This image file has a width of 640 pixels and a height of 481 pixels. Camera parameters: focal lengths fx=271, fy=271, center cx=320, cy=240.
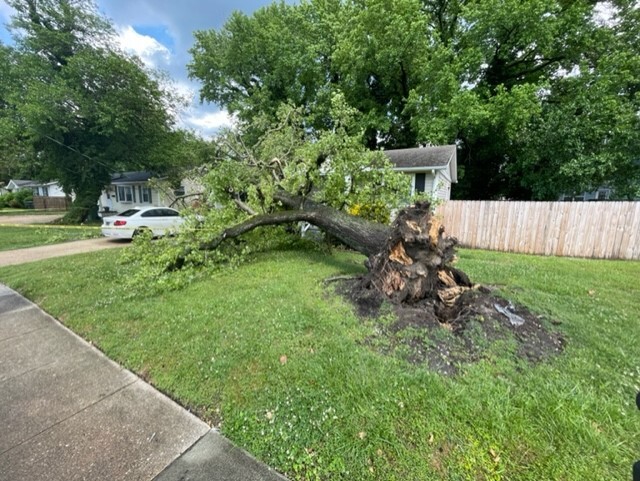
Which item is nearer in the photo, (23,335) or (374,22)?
(23,335)

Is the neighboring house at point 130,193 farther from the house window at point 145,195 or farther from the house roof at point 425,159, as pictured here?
the house roof at point 425,159

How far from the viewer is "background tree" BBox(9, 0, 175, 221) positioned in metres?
13.2

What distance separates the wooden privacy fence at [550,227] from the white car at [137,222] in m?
10.2

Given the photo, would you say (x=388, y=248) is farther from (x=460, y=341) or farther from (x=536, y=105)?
(x=536, y=105)

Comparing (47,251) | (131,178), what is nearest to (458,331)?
(47,251)

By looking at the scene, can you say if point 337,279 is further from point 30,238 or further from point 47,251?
point 30,238

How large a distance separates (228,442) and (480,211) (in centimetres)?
943

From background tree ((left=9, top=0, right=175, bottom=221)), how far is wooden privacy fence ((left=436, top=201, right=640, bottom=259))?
658 inches

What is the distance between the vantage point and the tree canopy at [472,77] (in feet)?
37.5

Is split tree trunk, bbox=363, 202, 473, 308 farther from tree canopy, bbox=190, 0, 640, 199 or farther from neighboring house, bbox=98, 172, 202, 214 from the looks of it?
neighboring house, bbox=98, 172, 202, 214

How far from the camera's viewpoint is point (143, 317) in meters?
3.76

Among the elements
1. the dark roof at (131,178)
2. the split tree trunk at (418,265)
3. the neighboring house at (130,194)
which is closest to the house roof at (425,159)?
the split tree trunk at (418,265)

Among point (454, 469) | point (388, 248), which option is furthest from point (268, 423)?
point (388, 248)

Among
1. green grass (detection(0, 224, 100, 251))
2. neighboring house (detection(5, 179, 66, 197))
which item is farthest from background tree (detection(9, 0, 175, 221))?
neighboring house (detection(5, 179, 66, 197))
